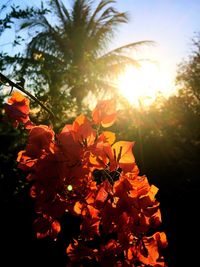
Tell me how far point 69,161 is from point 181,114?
35.1 ft

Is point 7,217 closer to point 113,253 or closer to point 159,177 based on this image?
point 159,177

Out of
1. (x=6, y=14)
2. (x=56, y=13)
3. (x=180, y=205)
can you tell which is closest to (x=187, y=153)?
(x=180, y=205)

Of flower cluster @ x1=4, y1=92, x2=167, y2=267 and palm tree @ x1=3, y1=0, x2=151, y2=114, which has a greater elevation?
palm tree @ x1=3, y1=0, x2=151, y2=114

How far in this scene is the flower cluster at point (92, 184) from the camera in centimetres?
75

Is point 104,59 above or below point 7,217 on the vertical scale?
above

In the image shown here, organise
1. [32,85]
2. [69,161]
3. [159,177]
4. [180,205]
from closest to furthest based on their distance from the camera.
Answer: [69,161], [32,85], [180,205], [159,177]

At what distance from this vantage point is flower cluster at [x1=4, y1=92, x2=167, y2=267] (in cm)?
75

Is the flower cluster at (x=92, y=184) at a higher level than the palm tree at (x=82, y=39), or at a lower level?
lower

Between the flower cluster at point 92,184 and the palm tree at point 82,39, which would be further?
the palm tree at point 82,39

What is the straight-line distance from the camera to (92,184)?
0.87 m

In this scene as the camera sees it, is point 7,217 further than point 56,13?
No

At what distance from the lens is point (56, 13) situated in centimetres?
1238

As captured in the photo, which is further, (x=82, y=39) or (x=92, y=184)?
(x=82, y=39)

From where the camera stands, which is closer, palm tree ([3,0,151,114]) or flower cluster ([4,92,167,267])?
flower cluster ([4,92,167,267])
